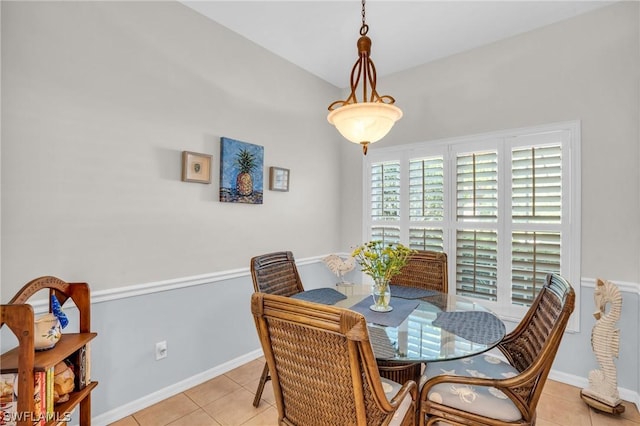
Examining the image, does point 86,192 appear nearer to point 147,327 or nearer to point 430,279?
point 147,327

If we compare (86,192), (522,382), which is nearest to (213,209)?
(86,192)

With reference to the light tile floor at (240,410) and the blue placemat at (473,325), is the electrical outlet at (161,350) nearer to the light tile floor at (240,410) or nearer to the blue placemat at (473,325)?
the light tile floor at (240,410)

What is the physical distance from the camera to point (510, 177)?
105 inches

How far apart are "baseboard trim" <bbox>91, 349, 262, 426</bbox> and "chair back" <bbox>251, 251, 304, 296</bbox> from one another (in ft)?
2.88

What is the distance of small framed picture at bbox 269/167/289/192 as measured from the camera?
297 cm

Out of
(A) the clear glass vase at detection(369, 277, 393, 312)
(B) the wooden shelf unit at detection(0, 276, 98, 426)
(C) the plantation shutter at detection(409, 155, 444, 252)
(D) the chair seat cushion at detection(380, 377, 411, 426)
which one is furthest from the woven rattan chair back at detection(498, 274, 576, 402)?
(B) the wooden shelf unit at detection(0, 276, 98, 426)

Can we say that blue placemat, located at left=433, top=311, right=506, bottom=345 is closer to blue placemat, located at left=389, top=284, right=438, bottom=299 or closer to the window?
blue placemat, located at left=389, top=284, right=438, bottom=299

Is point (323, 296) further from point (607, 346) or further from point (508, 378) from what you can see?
point (607, 346)

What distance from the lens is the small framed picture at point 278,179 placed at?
2969 mm

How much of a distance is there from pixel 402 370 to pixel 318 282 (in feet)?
6.07

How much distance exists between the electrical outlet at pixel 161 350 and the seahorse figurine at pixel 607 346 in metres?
2.93

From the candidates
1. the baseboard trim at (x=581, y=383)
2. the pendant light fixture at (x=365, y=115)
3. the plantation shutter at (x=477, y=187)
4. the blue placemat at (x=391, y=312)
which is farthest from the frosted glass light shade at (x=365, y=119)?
the baseboard trim at (x=581, y=383)

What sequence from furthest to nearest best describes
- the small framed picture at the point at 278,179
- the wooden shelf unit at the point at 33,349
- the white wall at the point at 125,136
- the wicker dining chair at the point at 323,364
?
1. the small framed picture at the point at 278,179
2. the white wall at the point at 125,136
3. the wooden shelf unit at the point at 33,349
4. the wicker dining chair at the point at 323,364

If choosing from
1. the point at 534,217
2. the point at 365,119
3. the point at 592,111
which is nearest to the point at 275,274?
the point at 365,119
